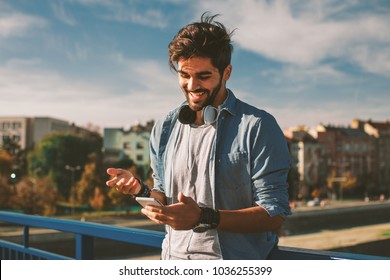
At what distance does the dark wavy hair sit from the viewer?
1.41 m

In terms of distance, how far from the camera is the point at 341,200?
53.7 metres

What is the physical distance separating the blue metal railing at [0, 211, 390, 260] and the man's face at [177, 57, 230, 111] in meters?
0.45

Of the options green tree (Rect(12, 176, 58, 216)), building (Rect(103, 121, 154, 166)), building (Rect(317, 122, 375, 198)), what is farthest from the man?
building (Rect(317, 122, 375, 198))

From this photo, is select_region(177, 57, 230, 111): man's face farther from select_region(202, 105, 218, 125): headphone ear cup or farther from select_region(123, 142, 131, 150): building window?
select_region(123, 142, 131, 150): building window

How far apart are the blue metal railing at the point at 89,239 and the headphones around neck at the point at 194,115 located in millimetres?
403

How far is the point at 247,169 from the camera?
133 centimetres

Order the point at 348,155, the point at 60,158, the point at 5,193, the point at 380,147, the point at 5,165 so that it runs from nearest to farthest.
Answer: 1. the point at 5,193
2. the point at 5,165
3. the point at 60,158
4. the point at 348,155
5. the point at 380,147

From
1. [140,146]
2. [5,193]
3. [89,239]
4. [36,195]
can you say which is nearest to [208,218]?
[89,239]

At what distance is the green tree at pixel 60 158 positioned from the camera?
101ft

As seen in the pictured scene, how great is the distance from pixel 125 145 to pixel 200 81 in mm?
38755

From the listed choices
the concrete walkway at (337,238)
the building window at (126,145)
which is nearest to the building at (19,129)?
the building window at (126,145)

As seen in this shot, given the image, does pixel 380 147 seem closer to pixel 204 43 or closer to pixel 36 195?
pixel 36 195

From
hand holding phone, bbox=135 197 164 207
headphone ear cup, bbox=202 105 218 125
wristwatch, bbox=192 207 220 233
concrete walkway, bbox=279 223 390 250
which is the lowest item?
concrete walkway, bbox=279 223 390 250
